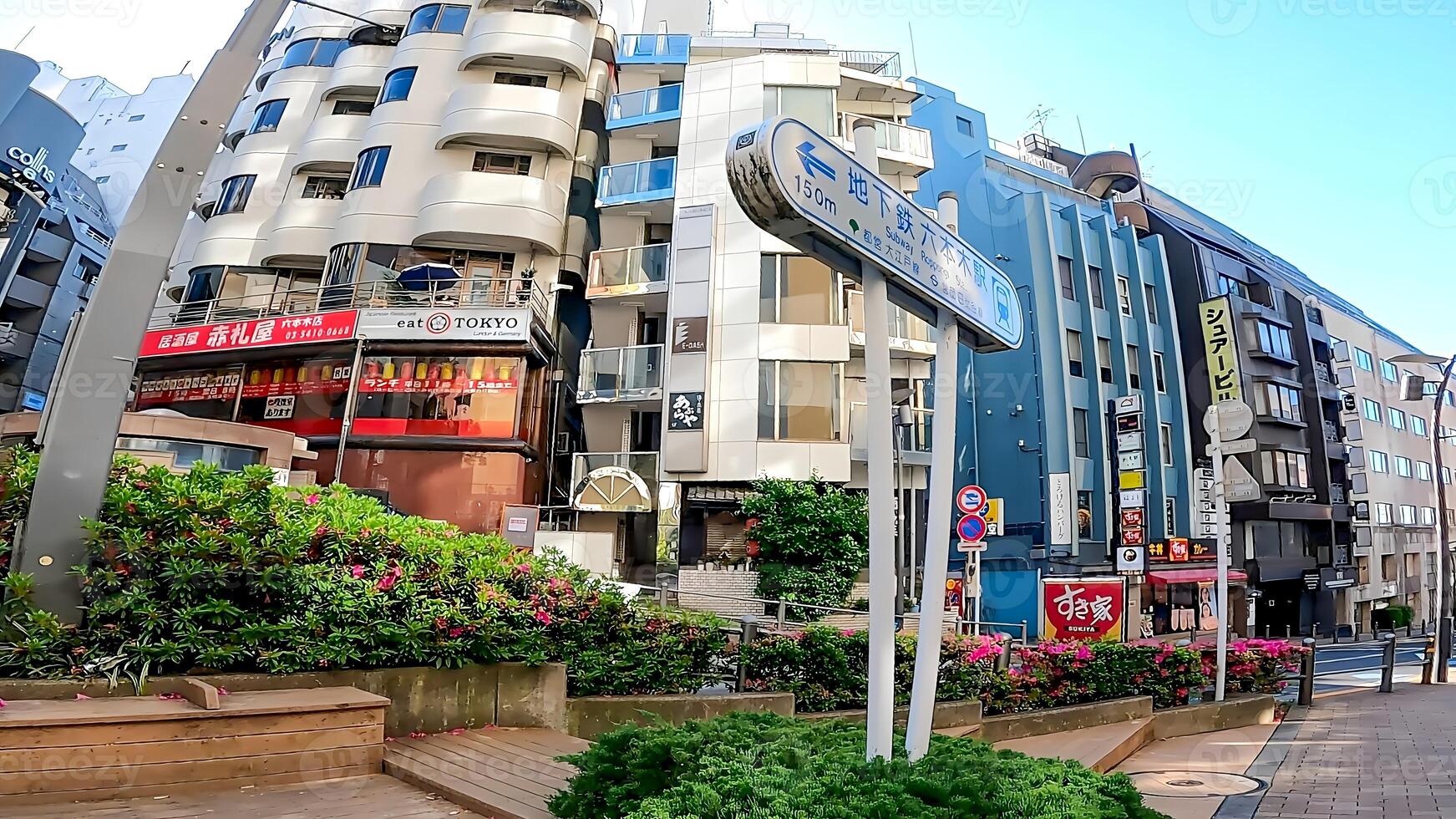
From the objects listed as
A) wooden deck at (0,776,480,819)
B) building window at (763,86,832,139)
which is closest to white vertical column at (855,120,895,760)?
wooden deck at (0,776,480,819)

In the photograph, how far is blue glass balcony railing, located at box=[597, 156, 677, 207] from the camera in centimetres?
2289

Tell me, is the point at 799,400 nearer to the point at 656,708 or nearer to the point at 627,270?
the point at 627,270

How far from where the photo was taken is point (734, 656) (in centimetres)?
862

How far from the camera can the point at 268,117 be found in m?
29.0

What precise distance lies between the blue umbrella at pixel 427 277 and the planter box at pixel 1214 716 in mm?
18100

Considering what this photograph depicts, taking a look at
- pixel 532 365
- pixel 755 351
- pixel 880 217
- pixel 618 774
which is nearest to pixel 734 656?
pixel 618 774

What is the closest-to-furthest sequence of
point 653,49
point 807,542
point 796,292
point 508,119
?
point 807,542 → point 796,292 → point 508,119 → point 653,49

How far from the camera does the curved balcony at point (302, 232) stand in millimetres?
25453

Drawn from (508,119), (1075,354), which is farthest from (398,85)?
(1075,354)

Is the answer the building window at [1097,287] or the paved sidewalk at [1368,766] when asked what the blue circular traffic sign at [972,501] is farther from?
the building window at [1097,287]

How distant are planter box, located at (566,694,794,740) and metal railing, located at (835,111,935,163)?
60.0ft

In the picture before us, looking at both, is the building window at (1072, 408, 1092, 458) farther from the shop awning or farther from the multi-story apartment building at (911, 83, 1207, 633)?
the shop awning

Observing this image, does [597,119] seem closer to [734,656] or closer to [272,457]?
[272,457]

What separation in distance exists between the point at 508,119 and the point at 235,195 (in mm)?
Answer: 10653
